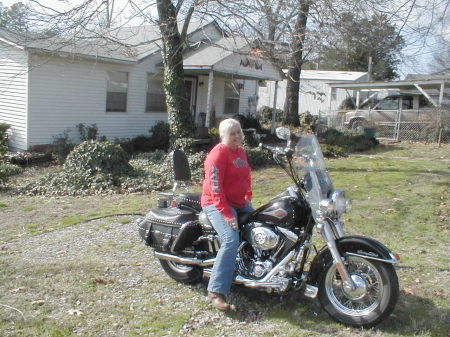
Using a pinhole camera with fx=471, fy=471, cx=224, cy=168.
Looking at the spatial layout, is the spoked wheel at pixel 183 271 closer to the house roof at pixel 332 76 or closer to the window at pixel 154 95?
the window at pixel 154 95

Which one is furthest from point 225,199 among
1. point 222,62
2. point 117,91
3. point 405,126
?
point 405,126

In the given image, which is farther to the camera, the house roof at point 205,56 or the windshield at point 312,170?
the house roof at point 205,56

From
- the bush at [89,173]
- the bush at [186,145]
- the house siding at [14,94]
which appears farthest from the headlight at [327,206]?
the house siding at [14,94]

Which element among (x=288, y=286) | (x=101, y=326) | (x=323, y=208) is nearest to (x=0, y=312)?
(x=101, y=326)

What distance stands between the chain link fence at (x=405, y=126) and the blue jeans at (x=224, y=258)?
54.1ft

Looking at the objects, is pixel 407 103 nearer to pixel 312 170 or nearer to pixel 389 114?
pixel 389 114

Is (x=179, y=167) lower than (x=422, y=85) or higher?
lower

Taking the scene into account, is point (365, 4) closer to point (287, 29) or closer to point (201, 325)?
point (287, 29)

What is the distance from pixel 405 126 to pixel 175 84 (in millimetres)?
11612

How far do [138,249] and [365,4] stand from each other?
7.36m

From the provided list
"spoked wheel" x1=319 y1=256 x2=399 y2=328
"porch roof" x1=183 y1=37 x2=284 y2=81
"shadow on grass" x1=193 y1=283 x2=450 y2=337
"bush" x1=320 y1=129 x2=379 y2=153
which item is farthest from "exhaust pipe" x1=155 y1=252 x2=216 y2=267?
"bush" x1=320 y1=129 x2=379 y2=153

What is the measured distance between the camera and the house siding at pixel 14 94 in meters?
13.8

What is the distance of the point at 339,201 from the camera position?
12.7 feet


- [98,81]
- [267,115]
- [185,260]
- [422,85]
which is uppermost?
[422,85]
